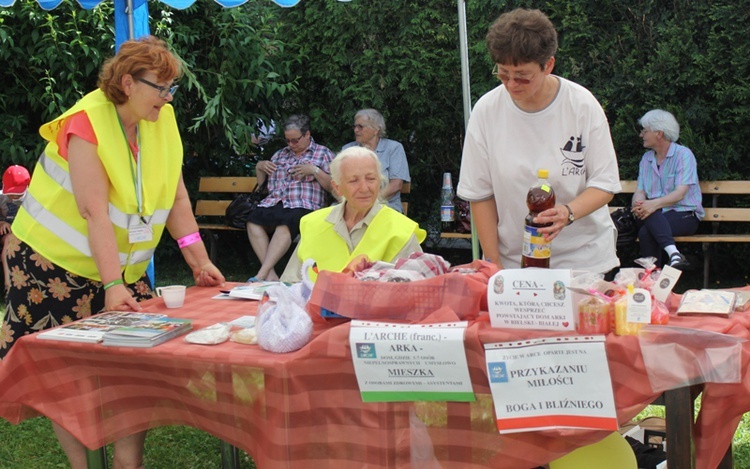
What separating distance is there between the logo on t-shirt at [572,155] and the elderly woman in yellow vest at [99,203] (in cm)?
135

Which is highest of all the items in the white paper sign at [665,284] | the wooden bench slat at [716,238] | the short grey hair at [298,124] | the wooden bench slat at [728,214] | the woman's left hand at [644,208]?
the short grey hair at [298,124]

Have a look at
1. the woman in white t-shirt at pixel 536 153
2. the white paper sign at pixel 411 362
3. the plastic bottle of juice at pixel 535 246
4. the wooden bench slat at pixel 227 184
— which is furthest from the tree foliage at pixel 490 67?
the white paper sign at pixel 411 362

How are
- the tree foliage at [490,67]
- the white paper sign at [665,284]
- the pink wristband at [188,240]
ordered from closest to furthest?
the white paper sign at [665,284] → the pink wristband at [188,240] → the tree foliage at [490,67]

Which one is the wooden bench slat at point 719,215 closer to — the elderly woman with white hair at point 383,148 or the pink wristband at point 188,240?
the elderly woman with white hair at point 383,148

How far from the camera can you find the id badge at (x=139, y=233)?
2.79 m

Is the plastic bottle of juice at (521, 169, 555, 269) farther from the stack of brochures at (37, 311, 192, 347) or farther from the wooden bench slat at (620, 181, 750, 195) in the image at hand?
the wooden bench slat at (620, 181, 750, 195)

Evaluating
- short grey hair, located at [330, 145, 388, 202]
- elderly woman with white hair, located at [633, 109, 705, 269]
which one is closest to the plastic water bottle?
elderly woman with white hair, located at [633, 109, 705, 269]

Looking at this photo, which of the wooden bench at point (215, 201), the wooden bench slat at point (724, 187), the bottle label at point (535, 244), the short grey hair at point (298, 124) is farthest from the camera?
the wooden bench at point (215, 201)

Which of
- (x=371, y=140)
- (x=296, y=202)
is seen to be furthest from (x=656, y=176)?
(x=296, y=202)

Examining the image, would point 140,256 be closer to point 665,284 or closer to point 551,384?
point 551,384

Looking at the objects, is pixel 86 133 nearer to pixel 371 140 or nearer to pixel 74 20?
pixel 371 140

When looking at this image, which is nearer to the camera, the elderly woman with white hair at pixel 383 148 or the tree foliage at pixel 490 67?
the tree foliage at pixel 490 67

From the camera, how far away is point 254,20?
7801 mm

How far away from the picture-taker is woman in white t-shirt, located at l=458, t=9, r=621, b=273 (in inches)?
98.7
